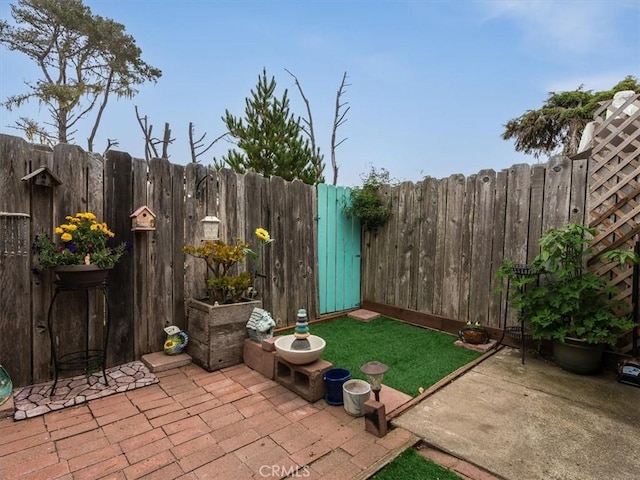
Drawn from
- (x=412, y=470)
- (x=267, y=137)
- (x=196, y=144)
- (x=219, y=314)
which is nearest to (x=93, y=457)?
(x=219, y=314)

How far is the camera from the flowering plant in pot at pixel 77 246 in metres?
2.31

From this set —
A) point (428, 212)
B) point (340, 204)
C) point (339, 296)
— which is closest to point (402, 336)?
point (339, 296)

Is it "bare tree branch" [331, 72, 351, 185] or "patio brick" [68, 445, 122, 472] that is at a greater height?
"bare tree branch" [331, 72, 351, 185]

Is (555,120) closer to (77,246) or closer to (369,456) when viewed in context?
(369,456)

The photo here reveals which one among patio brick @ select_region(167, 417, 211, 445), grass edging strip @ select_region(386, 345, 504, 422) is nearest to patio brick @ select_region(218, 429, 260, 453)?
patio brick @ select_region(167, 417, 211, 445)

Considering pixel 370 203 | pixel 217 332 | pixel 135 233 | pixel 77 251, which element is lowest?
pixel 217 332

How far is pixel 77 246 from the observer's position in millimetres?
2379

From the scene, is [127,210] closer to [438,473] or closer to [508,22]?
[438,473]

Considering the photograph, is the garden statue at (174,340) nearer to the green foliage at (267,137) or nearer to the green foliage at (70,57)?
the green foliage at (267,137)

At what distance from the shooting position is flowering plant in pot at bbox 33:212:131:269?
7.58ft

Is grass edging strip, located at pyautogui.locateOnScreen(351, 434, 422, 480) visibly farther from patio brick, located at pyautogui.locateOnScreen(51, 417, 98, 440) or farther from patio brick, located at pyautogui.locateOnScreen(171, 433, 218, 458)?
patio brick, located at pyautogui.locateOnScreen(51, 417, 98, 440)

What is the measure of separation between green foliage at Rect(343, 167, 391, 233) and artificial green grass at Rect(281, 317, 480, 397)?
137 cm

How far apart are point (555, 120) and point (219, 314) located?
13.5 meters

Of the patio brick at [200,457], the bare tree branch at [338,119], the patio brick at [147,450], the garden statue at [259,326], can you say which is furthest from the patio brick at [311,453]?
the bare tree branch at [338,119]
